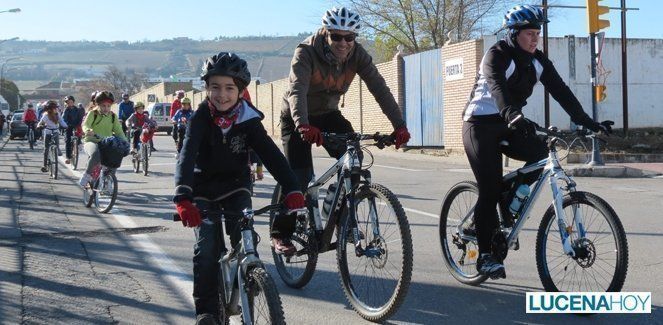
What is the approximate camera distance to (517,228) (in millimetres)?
5270

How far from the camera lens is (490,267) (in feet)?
17.2

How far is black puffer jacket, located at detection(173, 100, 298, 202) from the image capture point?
4.19 metres

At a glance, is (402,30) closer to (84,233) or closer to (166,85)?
(84,233)

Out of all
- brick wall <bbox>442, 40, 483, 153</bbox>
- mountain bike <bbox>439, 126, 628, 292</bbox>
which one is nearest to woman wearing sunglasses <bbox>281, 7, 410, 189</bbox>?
mountain bike <bbox>439, 126, 628, 292</bbox>

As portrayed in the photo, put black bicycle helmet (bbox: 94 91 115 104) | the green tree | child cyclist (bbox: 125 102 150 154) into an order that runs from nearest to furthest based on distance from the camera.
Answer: black bicycle helmet (bbox: 94 91 115 104) < child cyclist (bbox: 125 102 150 154) < the green tree

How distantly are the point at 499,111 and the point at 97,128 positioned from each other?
771cm

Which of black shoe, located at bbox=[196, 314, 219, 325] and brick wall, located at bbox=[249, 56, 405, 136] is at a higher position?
brick wall, located at bbox=[249, 56, 405, 136]

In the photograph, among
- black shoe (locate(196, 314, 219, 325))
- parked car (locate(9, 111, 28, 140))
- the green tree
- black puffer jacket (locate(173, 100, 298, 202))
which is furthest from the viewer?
the green tree

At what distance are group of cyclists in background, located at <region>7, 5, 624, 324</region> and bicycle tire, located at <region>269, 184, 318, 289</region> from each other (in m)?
0.09

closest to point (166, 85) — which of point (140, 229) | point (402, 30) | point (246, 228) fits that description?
point (402, 30)

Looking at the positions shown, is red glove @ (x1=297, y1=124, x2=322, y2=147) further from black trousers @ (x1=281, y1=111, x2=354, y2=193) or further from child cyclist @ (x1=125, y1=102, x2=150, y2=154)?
child cyclist @ (x1=125, y1=102, x2=150, y2=154)

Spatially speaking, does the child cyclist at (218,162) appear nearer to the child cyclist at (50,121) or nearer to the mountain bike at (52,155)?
the mountain bike at (52,155)

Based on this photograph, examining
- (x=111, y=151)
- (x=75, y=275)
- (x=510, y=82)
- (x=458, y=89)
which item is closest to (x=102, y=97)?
(x=111, y=151)

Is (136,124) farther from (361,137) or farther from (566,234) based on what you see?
(566,234)
